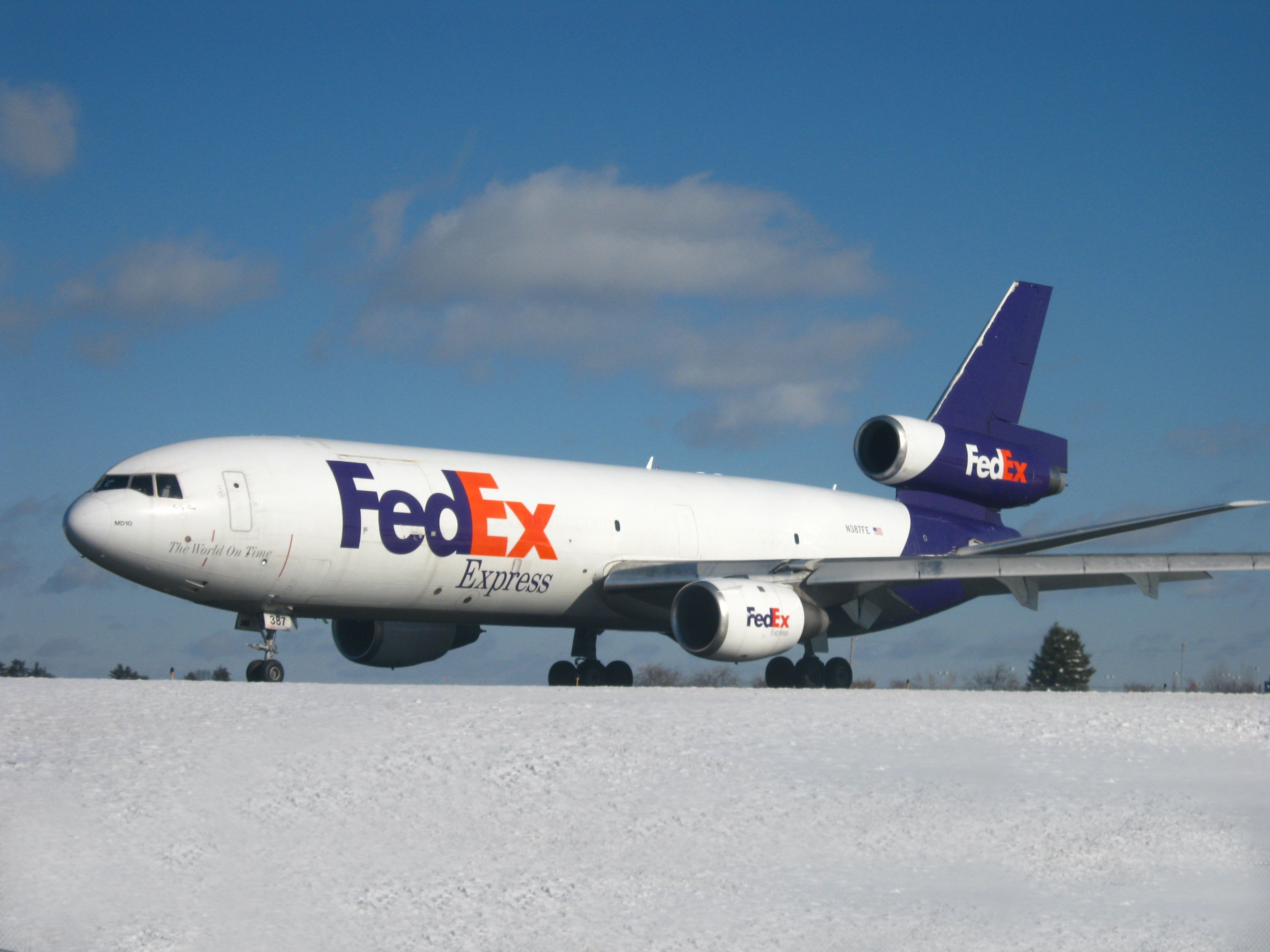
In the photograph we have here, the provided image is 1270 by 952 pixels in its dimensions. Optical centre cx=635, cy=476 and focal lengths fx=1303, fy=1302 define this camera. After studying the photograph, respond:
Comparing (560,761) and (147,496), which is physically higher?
(147,496)

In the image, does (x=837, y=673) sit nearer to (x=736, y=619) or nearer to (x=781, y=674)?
(x=781, y=674)

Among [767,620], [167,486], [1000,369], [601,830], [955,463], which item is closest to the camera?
[601,830]

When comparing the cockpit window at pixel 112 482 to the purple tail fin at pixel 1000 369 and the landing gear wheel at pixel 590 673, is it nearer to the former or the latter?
the landing gear wheel at pixel 590 673

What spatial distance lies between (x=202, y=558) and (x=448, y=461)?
174 inches

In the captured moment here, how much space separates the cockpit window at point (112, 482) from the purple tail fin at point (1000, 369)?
16.4m

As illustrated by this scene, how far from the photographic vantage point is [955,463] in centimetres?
2641

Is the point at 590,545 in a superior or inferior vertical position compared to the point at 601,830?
superior

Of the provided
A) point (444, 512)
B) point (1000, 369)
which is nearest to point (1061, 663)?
point (1000, 369)

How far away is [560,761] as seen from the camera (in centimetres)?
1050

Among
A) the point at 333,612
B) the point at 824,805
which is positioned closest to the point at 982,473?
the point at 333,612

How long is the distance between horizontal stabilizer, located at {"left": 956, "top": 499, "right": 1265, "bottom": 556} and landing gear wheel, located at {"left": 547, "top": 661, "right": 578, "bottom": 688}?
802cm

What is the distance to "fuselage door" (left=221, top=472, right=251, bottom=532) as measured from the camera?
17172mm

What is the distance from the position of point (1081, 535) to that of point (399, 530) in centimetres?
1191

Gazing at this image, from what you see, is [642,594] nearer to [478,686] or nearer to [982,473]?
[478,686]
